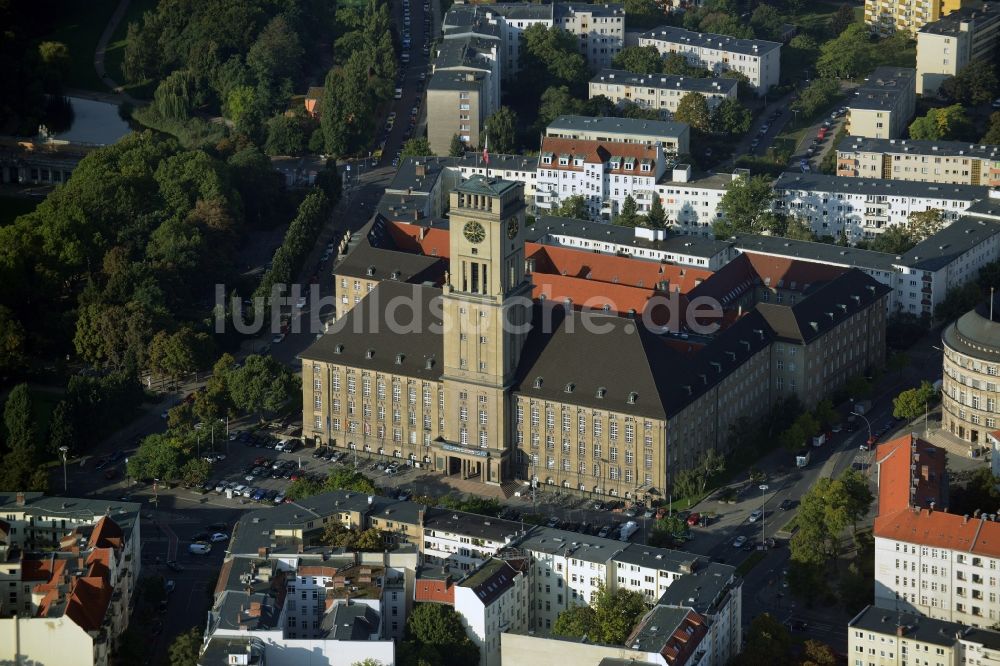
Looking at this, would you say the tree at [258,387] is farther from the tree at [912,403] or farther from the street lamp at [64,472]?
the tree at [912,403]

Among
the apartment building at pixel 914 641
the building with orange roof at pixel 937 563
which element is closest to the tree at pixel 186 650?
the apartment building at pixel 914 641

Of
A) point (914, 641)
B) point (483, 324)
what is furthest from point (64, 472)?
point (914, 641)

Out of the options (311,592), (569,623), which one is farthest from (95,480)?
(569,623)

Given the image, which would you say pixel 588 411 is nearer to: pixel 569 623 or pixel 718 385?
pixel 718 385

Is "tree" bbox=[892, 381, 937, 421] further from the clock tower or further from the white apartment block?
the white apartment block

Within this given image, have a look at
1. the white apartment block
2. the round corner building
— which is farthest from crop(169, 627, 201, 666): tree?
the round corner building

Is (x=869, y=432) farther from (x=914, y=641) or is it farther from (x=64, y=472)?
(x=64, y=472)
